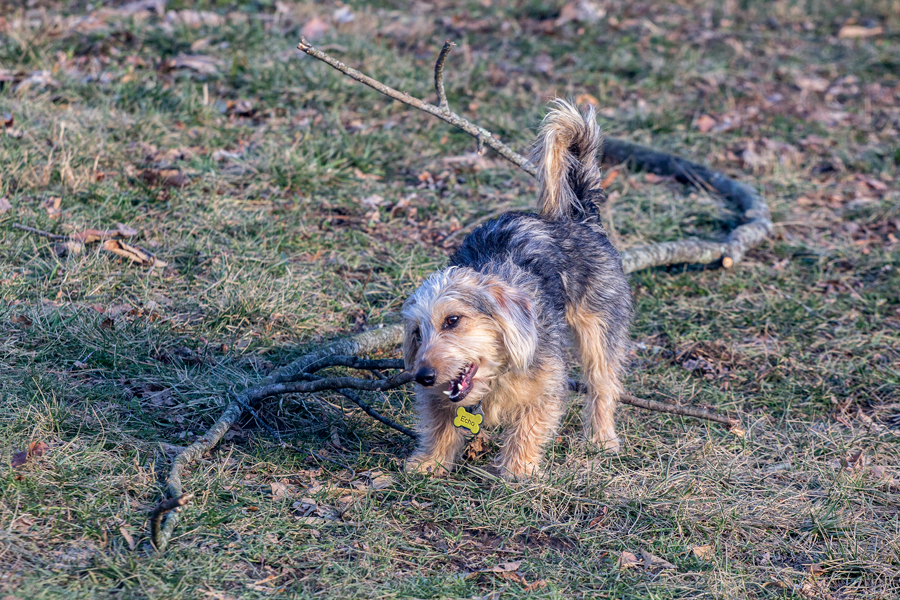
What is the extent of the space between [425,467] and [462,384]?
57 cm

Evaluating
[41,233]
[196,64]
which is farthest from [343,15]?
[41,233]

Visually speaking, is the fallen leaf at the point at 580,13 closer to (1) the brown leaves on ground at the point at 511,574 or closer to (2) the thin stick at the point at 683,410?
(2) the thin stick at the point at 683,410

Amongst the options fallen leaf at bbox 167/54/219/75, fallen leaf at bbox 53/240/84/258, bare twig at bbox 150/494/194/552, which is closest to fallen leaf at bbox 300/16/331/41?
fallen leaf at bbox 167/54/219/75

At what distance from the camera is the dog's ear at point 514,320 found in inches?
149

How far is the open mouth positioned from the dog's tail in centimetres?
132

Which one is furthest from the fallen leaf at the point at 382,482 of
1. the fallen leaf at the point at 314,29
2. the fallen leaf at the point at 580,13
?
the fallen leaf at the point at 580,13

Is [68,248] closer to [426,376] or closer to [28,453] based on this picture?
[28,453]

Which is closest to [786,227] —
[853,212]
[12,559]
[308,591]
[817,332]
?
[853,212]

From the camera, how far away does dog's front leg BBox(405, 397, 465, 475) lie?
412cm

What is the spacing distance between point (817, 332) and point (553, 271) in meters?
2.54

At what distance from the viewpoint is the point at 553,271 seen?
441cm

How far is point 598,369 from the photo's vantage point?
185 inches

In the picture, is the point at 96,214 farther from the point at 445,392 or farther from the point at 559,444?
the point at 559,444

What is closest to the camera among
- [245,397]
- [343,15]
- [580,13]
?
[245,397]
